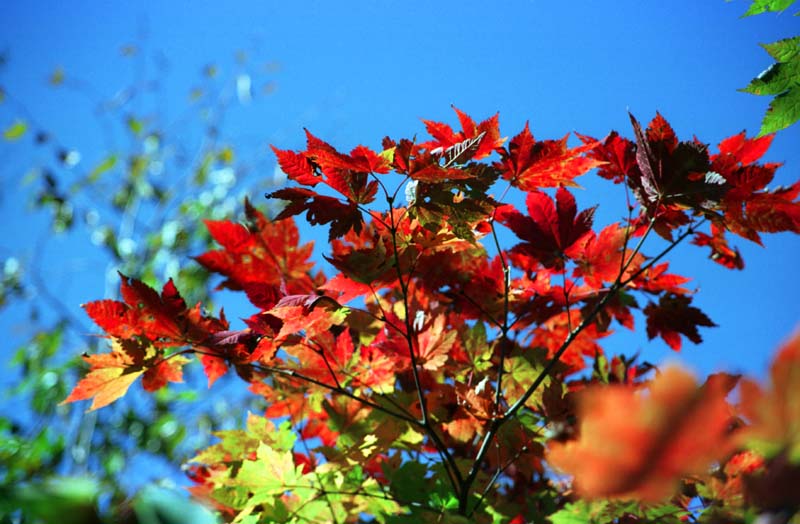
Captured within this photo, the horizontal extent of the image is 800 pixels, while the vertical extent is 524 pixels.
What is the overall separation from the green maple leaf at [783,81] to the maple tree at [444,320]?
0.37 ft

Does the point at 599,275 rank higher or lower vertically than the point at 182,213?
lower

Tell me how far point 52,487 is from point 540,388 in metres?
0.88

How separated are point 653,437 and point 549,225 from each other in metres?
0.80

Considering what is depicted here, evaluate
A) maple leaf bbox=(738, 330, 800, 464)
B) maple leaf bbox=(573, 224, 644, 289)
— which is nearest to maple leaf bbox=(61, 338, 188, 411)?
maple leaf bbox=(573, 224, 644, 289)

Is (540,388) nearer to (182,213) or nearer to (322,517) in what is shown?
(322,517)

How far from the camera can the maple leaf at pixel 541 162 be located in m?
0.96

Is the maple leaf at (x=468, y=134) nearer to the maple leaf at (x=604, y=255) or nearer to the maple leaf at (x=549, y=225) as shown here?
the maple leaf at (x=549, y=225)

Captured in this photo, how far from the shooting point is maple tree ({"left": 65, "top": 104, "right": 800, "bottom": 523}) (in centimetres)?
82

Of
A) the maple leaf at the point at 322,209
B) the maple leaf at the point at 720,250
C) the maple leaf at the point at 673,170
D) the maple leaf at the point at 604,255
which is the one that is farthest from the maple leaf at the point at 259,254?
the maple leaf at the point at 720,250

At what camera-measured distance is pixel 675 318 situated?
3.78 ft

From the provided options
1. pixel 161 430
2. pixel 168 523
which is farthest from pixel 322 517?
pixel 161 430

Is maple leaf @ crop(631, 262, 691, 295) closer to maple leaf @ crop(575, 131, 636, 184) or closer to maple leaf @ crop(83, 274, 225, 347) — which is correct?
maple leaf @ crop(575, 131, 636, 184)

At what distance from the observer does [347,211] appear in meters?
0.83

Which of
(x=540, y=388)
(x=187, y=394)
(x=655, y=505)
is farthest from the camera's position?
(x=187, y=394)
